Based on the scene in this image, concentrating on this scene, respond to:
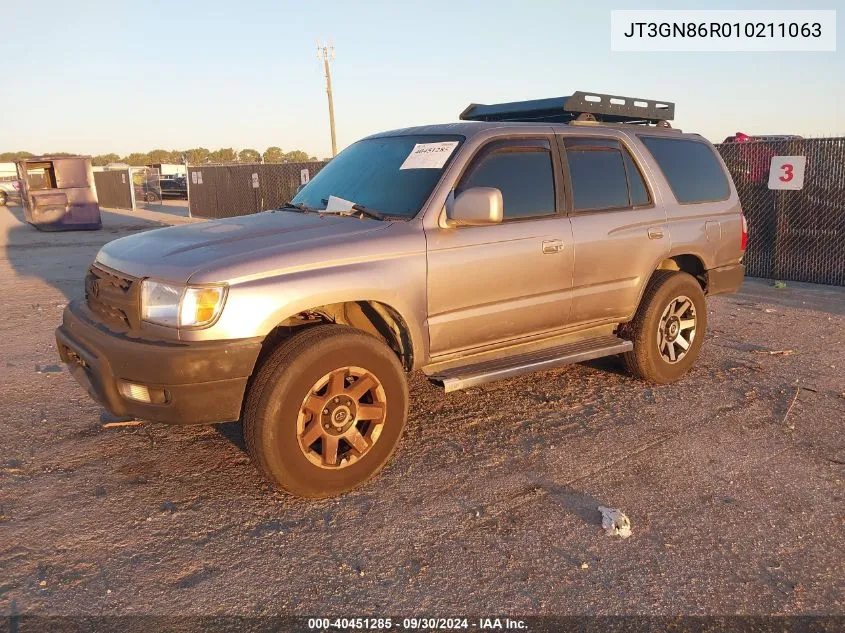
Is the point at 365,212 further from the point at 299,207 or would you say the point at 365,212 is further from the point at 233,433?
the point at 233,433

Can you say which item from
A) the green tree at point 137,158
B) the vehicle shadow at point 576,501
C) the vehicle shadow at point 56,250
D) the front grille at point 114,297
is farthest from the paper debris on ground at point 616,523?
the green tree at point 137,158

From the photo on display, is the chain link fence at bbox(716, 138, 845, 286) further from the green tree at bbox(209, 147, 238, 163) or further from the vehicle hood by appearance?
the green tree at bbox(209, 147, 238, 163)

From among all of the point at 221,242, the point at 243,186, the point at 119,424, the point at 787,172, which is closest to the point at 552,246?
the point at 221,242

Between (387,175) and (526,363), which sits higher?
(387,175)

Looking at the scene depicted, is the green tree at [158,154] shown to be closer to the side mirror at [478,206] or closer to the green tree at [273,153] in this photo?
the green tree at [273,153]

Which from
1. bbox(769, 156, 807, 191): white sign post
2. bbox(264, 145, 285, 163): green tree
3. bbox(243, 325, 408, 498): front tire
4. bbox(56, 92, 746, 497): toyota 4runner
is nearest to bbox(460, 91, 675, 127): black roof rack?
bbox(56, 92, 746, 497): toyota 4runner

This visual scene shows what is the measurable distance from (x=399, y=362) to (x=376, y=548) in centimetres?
102

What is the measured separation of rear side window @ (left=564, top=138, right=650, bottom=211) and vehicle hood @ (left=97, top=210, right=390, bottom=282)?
1.60 metres

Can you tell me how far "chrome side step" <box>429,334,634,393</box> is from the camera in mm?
3924

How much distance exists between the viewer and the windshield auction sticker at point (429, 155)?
13.5 ft

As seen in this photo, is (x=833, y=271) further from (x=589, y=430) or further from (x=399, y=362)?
(x=399, y=362)

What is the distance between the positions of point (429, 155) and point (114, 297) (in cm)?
202

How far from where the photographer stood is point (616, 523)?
3.18 m

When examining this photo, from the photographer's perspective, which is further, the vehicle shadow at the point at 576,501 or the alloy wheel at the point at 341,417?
the alloy wheel at the point at 341,417
